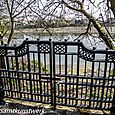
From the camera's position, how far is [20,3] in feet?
19.0

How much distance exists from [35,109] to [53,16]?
287 cm

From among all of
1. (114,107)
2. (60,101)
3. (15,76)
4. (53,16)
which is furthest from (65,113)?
(53,16)

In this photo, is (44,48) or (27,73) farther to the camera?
(27,73)

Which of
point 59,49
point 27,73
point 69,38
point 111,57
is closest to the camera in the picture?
point 111,57

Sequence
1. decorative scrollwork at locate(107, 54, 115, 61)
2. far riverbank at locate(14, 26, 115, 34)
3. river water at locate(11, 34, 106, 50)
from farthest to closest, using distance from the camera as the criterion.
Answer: far riverbank at locate(14, 26, 115, 34) < river water at locate(11, 34, 106, 50) < decorative scrollwork at locate(107, 54, 115, 61)

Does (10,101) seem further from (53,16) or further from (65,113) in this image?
(53,16)

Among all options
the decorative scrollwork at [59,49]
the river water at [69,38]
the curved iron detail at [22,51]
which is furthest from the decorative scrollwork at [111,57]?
the river water at [69,38]

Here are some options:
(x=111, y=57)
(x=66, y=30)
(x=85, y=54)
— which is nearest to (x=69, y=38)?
(x=66, y=30)

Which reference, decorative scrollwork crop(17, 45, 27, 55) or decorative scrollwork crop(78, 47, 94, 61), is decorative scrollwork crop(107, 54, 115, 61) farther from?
decorative scrollwork crop(17, 45, 27, 55)

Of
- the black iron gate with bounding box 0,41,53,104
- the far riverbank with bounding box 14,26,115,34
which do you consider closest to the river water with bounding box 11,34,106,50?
the far riverbank with bounding box 14,26,115,34

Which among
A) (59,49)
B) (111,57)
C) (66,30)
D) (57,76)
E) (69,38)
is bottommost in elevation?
(57,76)

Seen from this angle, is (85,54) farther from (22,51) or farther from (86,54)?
(22,51)

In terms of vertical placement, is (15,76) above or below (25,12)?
below

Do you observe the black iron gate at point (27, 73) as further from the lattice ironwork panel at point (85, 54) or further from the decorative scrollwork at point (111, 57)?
the decorative scrollwork at point (111, 57)
